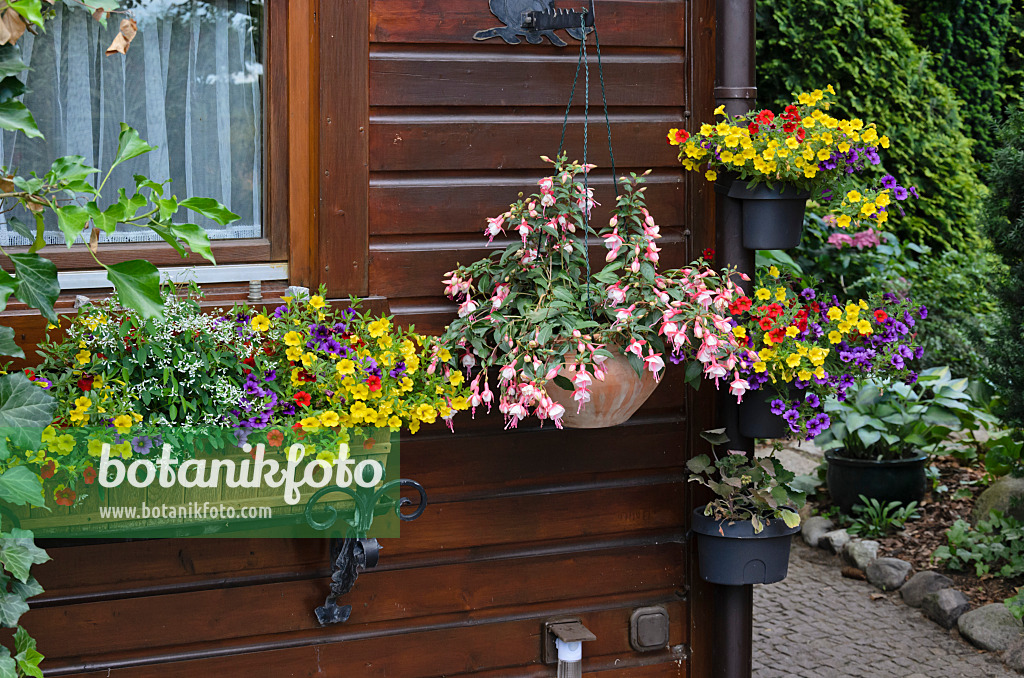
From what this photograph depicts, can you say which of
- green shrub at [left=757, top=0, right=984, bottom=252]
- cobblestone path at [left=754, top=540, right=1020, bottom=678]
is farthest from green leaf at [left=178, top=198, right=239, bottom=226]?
green shrub at [left=757, top=0, right=984, bottom=252]

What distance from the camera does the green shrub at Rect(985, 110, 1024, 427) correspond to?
15.0ft

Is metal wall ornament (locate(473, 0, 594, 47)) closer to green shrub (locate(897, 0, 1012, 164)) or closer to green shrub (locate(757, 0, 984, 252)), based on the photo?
green shrub (locate(757, 0, 984, 252))

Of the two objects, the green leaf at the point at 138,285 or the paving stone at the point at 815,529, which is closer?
the green leaf at the point at 138,285

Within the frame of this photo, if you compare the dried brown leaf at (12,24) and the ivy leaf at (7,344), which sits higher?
the dried brown leaf at (12,24)

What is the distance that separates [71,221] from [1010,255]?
433 cm

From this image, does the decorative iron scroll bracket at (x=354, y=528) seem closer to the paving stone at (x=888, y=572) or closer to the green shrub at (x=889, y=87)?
the paving stone at (x=888, y=572)

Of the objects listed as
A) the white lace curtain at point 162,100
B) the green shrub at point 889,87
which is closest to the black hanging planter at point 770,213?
the white lace curtain at point 162,100

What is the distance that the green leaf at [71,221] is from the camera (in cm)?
167

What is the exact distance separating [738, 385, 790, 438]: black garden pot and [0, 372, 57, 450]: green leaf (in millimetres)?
1703

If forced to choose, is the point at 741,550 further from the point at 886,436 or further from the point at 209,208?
the point at 886,436

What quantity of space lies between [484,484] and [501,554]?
20cm

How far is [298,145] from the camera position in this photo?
8.32 feet

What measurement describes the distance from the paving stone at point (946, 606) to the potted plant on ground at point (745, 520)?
2042mm

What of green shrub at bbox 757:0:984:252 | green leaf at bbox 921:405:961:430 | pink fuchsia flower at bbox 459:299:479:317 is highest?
green shrub at bbox 757:0:984:252
